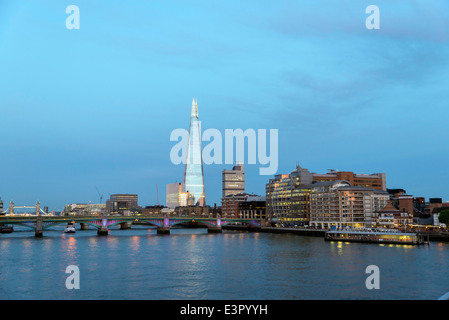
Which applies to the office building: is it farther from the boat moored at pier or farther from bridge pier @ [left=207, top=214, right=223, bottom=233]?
the boat moored at pier

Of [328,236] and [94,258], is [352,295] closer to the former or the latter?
[94,258]

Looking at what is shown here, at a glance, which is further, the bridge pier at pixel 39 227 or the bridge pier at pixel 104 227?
the bridge pier at pixel 104 227

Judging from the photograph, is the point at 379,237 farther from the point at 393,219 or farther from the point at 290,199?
the point at 290,199

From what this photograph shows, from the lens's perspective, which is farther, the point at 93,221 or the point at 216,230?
the point at 216,230

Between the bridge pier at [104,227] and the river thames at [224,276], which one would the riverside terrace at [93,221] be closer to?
the bridge pier at [104,227]

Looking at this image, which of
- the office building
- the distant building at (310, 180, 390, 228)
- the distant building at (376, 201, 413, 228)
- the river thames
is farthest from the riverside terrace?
the distant building at (376, 201, 413, 228)

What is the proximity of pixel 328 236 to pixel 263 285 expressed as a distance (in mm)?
69257

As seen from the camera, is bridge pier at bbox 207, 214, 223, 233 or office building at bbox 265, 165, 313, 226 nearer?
bridge pier at bbox 207, 214, 223, 233

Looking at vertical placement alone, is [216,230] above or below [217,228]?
below

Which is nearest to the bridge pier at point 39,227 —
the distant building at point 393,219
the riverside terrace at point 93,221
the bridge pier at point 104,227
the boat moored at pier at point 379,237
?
the riverside terrace at point 93,221

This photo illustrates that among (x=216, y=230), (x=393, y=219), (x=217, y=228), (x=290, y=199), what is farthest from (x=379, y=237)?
(x=290, y=199)

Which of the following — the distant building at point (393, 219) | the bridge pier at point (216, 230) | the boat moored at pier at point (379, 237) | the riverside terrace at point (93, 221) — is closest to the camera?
the boat moored at pier at point (379, 237)

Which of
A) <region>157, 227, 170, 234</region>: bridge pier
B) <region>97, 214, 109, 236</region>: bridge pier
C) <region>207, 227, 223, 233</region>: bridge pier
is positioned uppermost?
<region>97, 214, 109, 236</region>: bridge pier
